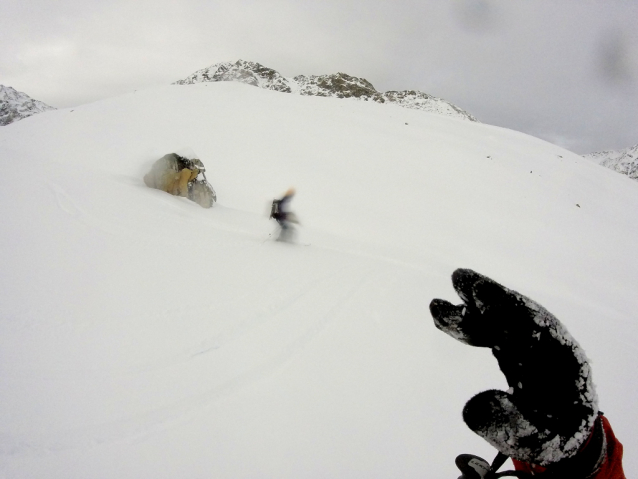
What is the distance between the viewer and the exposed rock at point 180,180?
9.52 meters

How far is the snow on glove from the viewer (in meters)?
0.78

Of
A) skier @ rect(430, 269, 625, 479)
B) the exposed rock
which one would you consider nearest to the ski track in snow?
skier @ rect(430, 269, 625, 479)

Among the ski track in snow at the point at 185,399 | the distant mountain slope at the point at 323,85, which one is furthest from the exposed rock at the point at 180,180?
the distant mountain slope at the point at 323,85

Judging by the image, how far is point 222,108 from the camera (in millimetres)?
18125

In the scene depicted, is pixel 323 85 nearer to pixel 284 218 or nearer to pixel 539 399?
pixel 284 218

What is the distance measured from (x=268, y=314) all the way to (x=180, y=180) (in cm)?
744

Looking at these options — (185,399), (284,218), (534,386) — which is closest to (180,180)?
(284,218)

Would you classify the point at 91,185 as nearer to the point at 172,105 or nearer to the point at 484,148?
the point at 172,105

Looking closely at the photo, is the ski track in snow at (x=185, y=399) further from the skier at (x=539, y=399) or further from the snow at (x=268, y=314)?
the skier at (x=539, y=399)

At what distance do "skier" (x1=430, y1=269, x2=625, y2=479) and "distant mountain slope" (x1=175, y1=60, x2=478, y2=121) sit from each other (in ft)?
329

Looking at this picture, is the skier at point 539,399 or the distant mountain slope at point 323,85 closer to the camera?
the skier at point 539,399

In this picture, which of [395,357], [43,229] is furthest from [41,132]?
[395,357]

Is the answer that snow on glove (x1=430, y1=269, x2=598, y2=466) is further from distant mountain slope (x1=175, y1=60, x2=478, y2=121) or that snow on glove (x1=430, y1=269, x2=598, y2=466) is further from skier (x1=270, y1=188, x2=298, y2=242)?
distant mountain slope (x1=175, y1=60, x2=478, y2=121)

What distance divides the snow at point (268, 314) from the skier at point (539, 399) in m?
1.70
